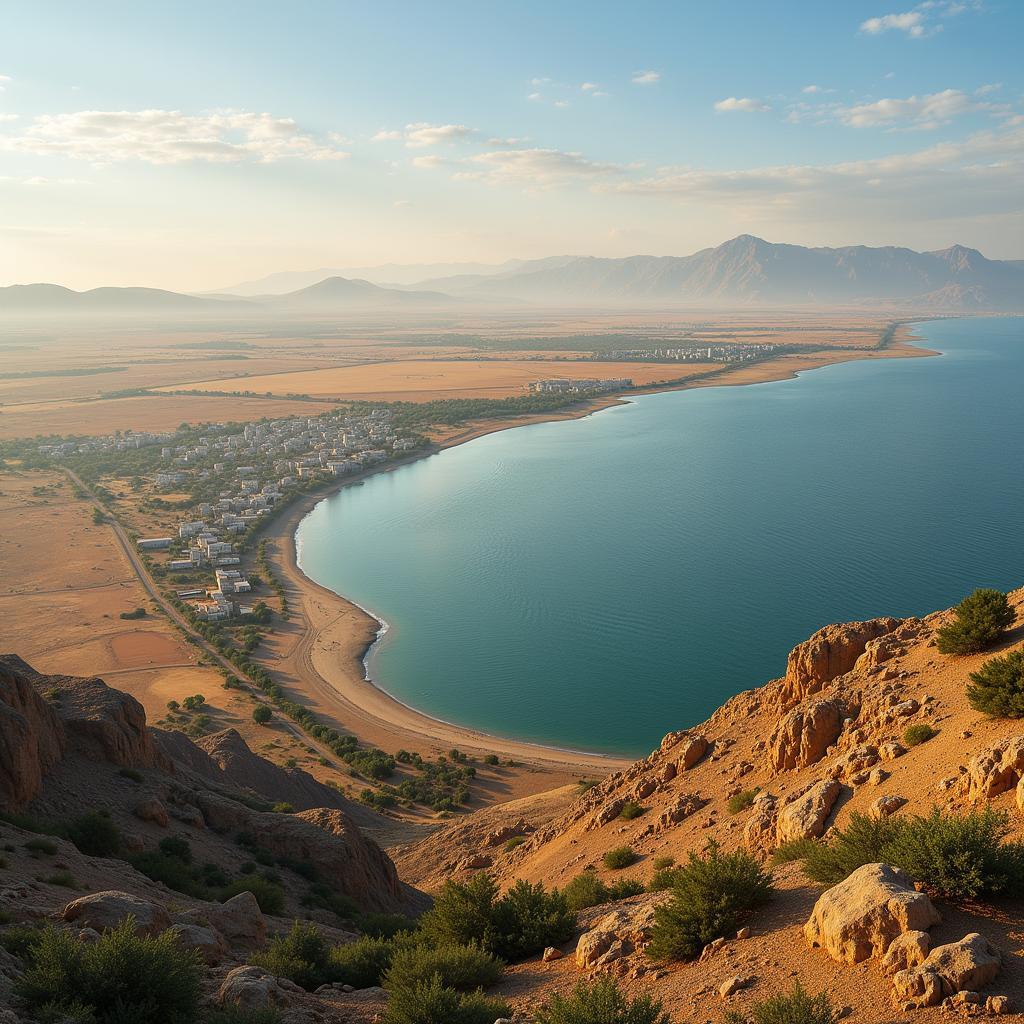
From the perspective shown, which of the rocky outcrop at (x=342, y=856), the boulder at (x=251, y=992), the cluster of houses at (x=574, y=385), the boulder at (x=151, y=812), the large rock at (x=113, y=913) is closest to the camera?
the boulder at (x=251, y=992)

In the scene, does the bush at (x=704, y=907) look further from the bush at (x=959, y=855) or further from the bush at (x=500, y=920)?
the bush at (x=500, y=920)

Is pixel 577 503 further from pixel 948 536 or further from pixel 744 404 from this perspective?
pixel 744 404

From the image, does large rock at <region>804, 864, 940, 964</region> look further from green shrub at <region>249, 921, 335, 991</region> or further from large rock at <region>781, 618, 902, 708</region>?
large rock at <region>781, 618, 902, 708</region>

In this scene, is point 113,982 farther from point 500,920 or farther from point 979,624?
point 979,624

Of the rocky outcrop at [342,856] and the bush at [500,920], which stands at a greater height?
the bush at [500,920]

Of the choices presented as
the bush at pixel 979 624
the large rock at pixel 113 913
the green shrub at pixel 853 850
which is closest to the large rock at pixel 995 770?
the green shrub at pixel 853 850

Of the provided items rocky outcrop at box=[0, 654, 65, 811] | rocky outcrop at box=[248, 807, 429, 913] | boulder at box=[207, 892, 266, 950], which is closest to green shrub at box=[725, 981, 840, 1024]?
boulder at box=[207, 892, 266, 950]
